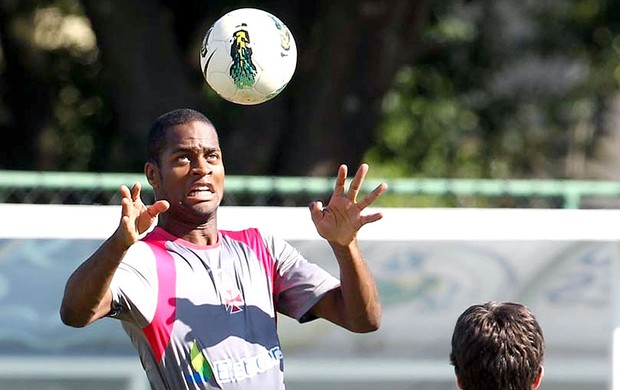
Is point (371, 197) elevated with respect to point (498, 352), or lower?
elevated

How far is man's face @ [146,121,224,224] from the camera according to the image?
402 centimetres

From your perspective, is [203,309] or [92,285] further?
[203,309]

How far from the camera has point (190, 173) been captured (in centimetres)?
403

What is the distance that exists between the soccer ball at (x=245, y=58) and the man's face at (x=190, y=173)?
0.46 meters

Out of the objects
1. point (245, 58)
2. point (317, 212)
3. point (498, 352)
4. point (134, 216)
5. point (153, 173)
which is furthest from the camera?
point (245, 58)

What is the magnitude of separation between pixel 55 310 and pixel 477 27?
8.91 metres

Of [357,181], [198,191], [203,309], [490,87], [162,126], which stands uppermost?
[490,87]

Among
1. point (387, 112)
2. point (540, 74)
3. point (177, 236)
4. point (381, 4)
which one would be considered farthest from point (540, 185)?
point (540, 74)

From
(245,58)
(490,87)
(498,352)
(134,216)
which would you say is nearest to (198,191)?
(134,216)

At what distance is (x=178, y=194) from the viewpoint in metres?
4.03

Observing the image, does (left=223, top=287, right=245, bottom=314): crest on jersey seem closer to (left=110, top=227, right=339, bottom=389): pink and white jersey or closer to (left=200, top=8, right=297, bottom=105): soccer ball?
(left=110, top=227, right=339, bottom=389): pink and white jersey

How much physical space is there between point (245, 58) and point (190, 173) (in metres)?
0.66

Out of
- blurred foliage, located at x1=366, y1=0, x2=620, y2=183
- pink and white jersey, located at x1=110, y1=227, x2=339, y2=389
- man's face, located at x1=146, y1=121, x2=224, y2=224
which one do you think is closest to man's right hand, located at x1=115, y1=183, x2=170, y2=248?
pink and white jersey, located at x1=110, y1=227, x2=339, y2=389

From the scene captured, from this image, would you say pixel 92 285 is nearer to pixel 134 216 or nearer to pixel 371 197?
pixel 134 216
